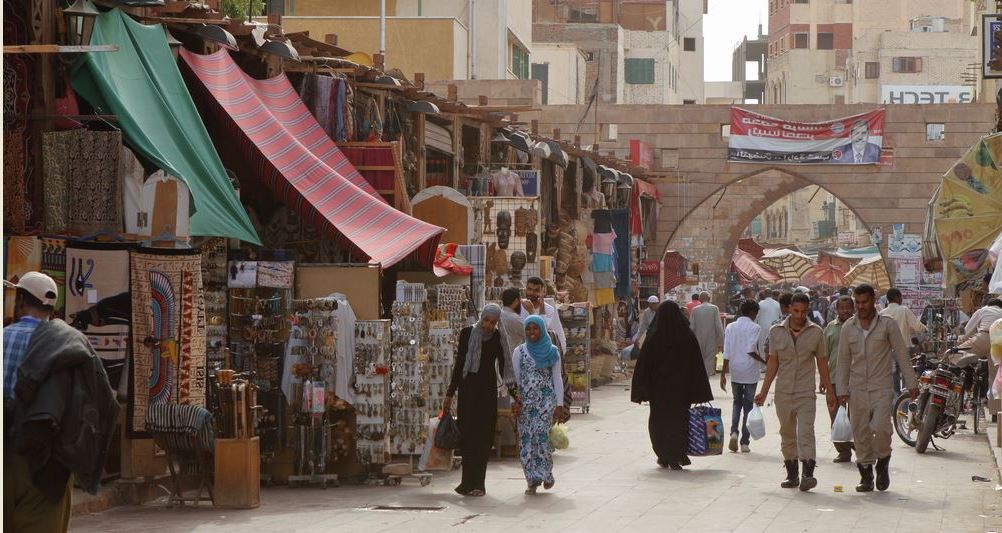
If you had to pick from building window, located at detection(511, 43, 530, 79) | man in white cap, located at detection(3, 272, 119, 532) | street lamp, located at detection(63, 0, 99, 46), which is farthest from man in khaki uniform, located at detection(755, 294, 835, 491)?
building window, located at detection(511, 43, 530, 79)

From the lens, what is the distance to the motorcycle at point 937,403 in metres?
13.3

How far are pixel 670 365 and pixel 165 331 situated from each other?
4056 millimetres

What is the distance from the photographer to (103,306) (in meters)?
9.98

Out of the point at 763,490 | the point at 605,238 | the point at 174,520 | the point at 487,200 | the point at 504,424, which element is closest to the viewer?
the point at 174,520

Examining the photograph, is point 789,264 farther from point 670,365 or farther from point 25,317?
point 25,317

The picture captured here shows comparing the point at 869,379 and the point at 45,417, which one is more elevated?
the point at 45,417

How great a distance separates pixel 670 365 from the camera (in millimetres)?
12289

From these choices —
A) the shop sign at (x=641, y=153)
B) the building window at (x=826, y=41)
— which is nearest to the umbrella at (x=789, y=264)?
the shop sign at (x=641, y=153)

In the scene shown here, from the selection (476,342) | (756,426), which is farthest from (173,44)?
(756,426)

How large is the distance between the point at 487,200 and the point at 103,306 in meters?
6.86

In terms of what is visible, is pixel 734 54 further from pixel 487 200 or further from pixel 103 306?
pixel 103 306

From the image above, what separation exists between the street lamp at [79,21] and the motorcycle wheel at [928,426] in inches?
295

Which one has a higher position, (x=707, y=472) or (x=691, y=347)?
(x=691, y=347)

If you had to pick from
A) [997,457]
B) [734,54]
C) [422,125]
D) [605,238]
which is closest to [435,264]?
[422,125]
